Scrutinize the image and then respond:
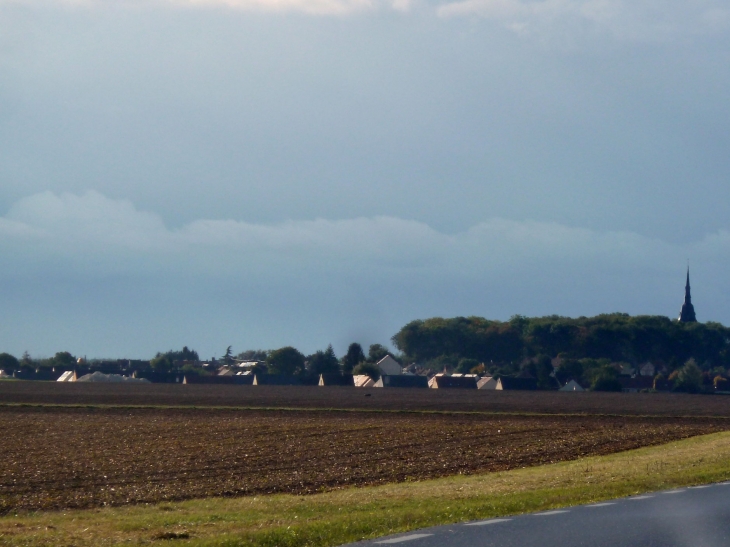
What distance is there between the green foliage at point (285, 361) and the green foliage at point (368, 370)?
2562cm

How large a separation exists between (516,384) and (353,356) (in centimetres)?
3244

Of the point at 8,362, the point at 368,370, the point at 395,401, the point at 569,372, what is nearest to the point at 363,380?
the point at 368,370

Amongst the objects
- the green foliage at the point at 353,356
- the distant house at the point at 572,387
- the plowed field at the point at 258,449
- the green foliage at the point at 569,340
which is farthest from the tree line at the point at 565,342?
the plowed field at the point at 258,449

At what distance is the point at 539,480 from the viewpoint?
17.9 meters

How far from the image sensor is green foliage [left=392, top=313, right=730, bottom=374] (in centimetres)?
17400

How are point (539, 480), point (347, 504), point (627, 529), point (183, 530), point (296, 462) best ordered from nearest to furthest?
point (627, 529)
point (183, 530)
point (347, 504)
point (539, 480)
point (296, 462)

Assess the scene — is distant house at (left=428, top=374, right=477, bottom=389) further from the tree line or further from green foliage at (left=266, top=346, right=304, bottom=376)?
green foliage at (left=266, top=346, right=304, bottom=376)

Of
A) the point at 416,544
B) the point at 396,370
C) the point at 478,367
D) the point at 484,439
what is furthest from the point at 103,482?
the point at 478,367

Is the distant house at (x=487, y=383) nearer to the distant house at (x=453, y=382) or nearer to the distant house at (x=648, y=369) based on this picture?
the distant house at (x=453, y=382)

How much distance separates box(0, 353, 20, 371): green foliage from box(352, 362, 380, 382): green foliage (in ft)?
285

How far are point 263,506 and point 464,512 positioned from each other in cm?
428

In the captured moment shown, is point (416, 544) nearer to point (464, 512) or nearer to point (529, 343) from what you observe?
point (464, 512)

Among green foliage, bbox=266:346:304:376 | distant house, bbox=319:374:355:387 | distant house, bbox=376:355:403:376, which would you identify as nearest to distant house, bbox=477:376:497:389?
distant house, bbox=319:374:355:387

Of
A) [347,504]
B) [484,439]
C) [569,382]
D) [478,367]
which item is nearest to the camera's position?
[347,504]
